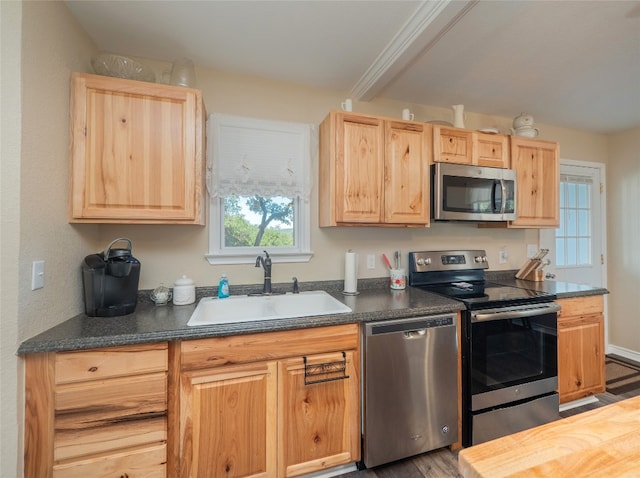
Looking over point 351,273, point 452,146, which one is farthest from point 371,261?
point 452,146

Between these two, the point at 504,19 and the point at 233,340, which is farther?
the point at 504,19

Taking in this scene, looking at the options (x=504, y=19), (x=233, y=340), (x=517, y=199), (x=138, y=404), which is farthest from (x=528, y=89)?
(x=138, y=404)

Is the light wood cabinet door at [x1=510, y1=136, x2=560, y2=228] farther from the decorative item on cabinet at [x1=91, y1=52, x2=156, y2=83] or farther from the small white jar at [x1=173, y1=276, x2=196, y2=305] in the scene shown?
the decorative item on cabinet at [x1=91, y1=52, x2=156, y2=83]

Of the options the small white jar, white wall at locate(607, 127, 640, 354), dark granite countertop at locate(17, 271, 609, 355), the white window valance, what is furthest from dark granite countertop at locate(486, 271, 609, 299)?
the small white jar

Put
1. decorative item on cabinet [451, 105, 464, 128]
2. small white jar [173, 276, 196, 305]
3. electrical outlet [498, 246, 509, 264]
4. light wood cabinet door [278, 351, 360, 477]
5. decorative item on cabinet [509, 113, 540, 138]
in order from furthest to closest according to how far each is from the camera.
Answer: electrical outlet [498, 246, 509, 264] < decorative item on cabinet [509, 113, 540, 138] < decorative item on cabinet [451, 105, 464, 128] < small white jar [173, 276, 196, 305] < light wood cabinet door [278, 351, 360, 477]

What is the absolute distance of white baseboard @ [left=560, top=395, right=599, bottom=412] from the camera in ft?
6.96

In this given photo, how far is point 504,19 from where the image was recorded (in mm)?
1463

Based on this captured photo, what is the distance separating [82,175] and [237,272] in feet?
3.28

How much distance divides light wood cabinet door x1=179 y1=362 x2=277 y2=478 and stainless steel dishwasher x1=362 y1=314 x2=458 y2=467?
0.52 meters

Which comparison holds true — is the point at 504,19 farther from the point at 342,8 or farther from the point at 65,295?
the point at 65,295

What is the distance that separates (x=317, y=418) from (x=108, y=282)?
129cm

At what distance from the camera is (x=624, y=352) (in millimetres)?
3072

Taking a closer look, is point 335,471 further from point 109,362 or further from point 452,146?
point 452,146

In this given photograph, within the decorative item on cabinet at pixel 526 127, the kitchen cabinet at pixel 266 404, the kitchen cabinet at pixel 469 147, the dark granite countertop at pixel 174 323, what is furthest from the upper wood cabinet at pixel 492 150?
the kitchen cabinet at pixel 266 404
